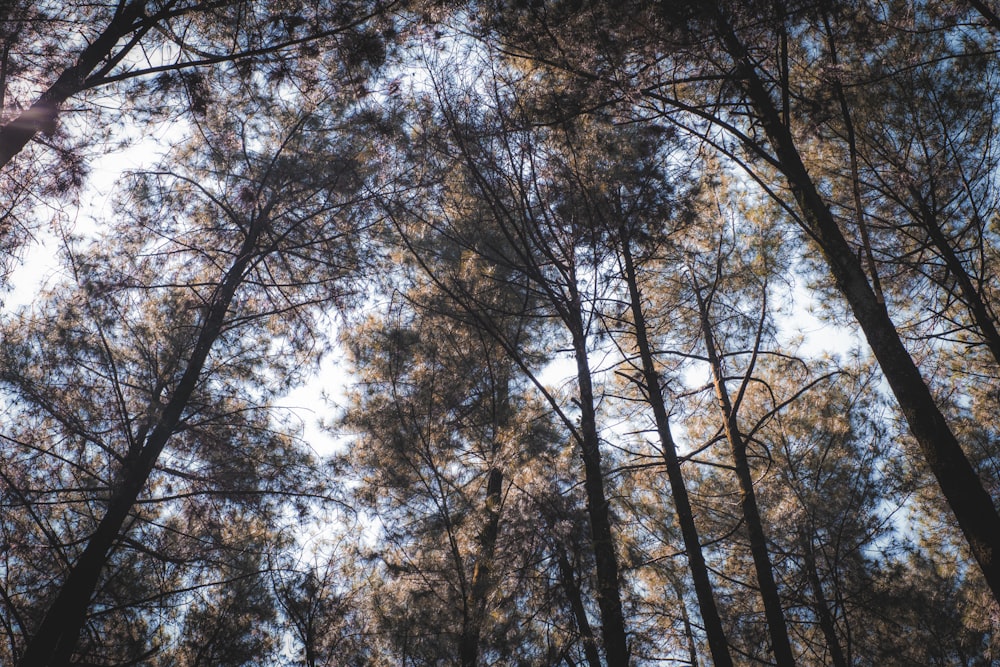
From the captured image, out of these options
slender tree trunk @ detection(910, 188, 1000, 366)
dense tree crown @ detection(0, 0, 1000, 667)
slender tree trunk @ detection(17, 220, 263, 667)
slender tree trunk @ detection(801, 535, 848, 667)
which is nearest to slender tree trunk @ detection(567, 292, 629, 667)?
dense tree crown @ detection(0, 0, 1000, 667)

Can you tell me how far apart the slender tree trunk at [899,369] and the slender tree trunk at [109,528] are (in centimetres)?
504

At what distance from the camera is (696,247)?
22.1 feet

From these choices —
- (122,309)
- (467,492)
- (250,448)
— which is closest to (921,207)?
(467,492)

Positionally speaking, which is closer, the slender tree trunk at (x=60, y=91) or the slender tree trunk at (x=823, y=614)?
the slender tree trunk at (x=60, y=91)

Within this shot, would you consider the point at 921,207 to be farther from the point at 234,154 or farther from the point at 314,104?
the point at 234,154

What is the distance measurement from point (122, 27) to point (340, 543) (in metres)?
5.35

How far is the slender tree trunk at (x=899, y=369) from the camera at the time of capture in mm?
2666

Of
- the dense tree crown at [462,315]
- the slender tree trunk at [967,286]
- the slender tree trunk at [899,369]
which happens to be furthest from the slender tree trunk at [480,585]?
the slender tree trunk at [967,286]

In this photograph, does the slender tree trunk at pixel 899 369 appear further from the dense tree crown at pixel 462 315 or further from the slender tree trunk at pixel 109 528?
the slender tree trunk at pixel 109 528

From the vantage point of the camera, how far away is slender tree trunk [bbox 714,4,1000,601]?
2666 millimetres

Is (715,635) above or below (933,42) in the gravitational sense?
below

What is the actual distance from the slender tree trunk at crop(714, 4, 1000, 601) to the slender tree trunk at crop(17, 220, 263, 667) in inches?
199

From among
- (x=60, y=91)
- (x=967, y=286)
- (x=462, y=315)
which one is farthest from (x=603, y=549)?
(x=60, y=91)

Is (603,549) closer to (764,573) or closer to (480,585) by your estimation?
(480,585)
